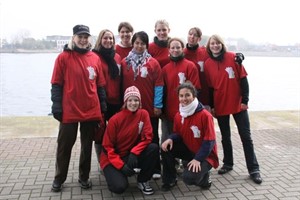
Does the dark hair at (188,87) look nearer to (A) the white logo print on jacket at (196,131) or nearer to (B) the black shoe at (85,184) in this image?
(A) the white logo print on jacket at (196,131)

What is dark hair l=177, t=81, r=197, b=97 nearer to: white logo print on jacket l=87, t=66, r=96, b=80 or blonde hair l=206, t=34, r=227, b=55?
blonde hair l=206, t=34, r=227, b=55

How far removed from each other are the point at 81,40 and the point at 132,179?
1957 millimetres

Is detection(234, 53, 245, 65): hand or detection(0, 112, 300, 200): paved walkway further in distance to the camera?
detection(234, 53, 245, 65): hand

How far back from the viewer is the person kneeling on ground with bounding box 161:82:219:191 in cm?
410

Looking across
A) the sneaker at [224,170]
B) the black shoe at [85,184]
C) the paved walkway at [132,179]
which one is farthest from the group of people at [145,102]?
the sneaker at [224,170]

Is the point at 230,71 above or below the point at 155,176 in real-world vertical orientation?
above

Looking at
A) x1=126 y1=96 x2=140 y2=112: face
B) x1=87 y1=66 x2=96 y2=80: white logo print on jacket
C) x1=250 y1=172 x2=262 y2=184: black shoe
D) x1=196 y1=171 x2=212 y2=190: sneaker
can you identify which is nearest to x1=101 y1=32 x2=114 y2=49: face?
x1=87 y1=66 x2=96 y2=80: white logo print on jacket

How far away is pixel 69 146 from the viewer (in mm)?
4113

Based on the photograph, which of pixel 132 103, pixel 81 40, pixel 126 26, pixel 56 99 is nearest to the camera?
pixel 56 99

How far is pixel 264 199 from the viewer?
4012 millimetres

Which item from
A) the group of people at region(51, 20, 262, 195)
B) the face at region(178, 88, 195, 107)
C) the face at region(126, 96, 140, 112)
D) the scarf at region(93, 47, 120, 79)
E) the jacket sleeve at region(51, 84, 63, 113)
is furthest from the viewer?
the scarf at region(93, 47, 120, 79)

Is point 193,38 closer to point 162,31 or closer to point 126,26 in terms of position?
point 162,31

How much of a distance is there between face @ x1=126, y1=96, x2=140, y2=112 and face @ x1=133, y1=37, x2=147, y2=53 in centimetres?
63

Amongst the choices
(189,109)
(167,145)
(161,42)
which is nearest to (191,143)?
(167,145)
